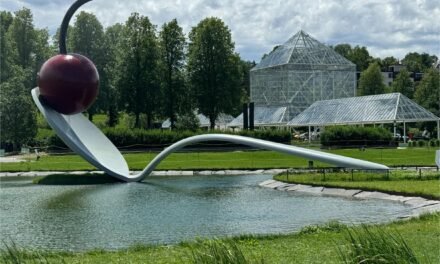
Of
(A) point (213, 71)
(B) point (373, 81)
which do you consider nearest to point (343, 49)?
(B) point (373, 81)

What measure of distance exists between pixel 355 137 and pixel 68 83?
30358 millimetres

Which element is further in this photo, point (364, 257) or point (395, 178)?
point (395, 178)

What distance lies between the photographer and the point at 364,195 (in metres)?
19.0

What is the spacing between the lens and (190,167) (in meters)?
32.5

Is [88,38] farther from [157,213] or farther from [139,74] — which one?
[157,213]

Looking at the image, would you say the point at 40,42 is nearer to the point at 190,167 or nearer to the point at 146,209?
the point at 190,167

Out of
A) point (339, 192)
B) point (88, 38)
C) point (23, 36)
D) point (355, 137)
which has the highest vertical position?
point (23, 36)

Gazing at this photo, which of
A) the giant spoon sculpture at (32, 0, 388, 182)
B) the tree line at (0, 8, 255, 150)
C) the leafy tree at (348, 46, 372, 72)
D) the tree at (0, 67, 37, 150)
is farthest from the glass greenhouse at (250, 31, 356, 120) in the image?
the giant spoon sculpture at (32, 0, 388, 182)

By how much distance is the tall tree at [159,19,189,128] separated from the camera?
5956 centimetres

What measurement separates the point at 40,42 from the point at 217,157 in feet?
123

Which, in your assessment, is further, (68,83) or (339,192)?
(68,83)

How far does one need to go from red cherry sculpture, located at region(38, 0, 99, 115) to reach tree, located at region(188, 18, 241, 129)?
35.8 metres

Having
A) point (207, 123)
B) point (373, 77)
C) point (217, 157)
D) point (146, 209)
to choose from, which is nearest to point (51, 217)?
point (146, 209)

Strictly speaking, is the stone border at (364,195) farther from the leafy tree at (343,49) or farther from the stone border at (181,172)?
the leafy tree at (343,49)
